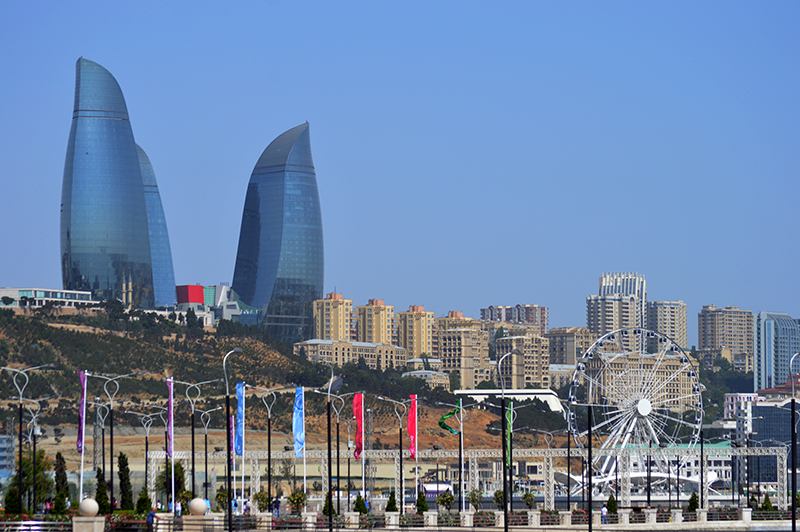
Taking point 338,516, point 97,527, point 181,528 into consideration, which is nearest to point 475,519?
point 338,516

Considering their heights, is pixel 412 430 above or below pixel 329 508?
above

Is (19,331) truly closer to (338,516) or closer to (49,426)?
(49,426)

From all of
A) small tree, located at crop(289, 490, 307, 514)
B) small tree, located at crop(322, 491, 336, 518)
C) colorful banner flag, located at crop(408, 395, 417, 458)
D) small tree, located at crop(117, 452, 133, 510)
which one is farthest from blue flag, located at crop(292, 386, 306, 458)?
small tree, located at crop(117, 452, 133, 510)

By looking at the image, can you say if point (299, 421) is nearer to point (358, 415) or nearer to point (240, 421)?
point (240, 421)

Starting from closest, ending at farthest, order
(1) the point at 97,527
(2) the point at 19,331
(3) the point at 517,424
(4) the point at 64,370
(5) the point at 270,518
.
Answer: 1. (1) the point at 97,527
2. (5) the point at 270,518
3. (4) the point at 64,370
4. (2) the point at 19,331
5. (3) the point at 517,424

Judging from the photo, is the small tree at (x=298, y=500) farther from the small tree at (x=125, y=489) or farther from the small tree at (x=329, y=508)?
the small tree at (x=125, y=489)

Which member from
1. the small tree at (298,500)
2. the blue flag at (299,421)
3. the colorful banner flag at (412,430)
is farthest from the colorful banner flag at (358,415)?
the blue flag at (299,421)

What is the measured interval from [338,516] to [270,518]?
5.08 m

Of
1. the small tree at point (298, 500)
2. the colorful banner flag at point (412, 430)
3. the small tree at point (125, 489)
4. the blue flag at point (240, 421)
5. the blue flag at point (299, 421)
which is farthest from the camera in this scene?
the colorful banner flag at point (412, 430)

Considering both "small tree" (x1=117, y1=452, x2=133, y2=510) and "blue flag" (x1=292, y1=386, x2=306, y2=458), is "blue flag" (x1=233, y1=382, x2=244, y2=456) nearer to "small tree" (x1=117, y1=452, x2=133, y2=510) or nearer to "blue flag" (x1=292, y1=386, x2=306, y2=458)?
"blue flag" (x1=292, y1=386, x2=306, y2=458)

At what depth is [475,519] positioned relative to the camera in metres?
69.8

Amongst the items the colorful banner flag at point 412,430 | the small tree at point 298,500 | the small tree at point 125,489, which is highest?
the colorful banner flag at point 412,430

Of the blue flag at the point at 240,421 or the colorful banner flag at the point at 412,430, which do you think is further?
the colorful banner flag at the point at 412,430

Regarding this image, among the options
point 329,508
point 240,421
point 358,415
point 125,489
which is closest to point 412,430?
point 358,415
